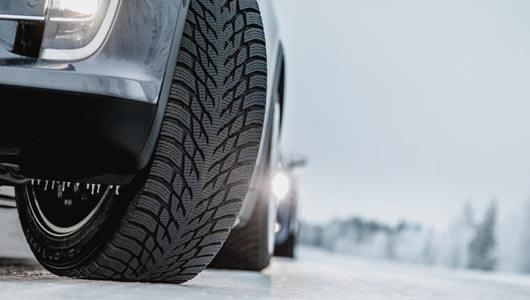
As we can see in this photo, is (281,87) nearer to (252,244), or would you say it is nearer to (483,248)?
(252,244)

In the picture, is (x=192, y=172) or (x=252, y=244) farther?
(x=252, y=244)

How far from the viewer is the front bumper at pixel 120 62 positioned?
217 cm

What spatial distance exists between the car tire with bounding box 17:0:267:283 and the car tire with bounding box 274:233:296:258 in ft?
17.2

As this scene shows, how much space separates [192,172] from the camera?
244 cm

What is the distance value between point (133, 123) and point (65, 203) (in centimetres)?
67

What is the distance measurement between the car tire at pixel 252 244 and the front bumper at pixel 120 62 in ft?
5.77

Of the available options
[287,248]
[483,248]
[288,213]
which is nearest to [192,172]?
[288,213]

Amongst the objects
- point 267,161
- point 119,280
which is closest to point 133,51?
point 119,280

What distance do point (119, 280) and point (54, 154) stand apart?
1.44 feet

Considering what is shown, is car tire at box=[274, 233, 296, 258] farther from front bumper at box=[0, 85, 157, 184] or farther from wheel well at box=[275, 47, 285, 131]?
front bumper at box=[0, 85, 157, 184]

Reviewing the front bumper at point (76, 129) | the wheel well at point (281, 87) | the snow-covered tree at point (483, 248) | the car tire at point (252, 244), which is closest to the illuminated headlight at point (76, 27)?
the front bumper at point (76, 129)

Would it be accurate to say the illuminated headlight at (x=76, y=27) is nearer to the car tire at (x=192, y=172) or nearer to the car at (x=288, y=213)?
the car tire at (x=192, y=172)

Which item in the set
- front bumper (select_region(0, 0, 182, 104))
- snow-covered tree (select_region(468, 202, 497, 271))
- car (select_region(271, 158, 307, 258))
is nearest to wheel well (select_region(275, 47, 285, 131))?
front bumper (select_region(0, 0, 182, 104))

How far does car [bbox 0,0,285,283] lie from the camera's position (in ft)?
7.22
